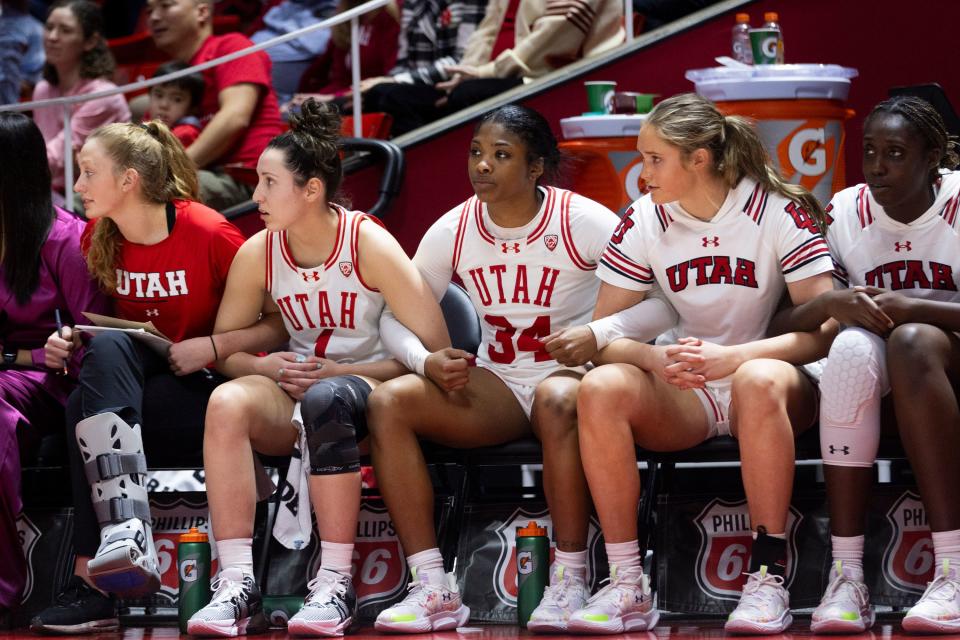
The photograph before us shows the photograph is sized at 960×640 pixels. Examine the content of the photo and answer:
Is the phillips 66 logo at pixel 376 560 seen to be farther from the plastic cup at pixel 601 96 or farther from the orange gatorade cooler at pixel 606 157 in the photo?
the plastic cup at pixel 601 96

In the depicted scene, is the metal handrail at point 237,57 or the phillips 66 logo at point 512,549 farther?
the metal handrail at point 237,57

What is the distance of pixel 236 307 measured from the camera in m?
4.04

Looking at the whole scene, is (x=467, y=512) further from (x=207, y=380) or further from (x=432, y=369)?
(x=207, y=380)

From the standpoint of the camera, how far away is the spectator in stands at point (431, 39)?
5852 millimetres

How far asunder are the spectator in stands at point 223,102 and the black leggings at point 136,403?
5.47ft

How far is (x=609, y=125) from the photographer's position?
470cm

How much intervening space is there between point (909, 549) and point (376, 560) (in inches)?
53.9

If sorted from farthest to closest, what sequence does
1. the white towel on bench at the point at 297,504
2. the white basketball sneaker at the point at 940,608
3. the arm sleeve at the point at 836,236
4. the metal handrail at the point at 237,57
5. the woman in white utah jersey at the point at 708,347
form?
1. the metal handrail at the point at 237,57
2. the arm sleeve at the point at 836,236
3. the white towel on bench at the point at 297,504
4. the woman in white utah jersey at the point at 708,347
5. the white basketball sneaker at the point at 940,608

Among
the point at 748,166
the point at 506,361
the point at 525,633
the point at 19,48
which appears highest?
the point at 19,48

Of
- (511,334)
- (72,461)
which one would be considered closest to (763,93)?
(511,334)

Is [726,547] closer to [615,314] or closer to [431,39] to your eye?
[615,314]

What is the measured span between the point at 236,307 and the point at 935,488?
188 cm

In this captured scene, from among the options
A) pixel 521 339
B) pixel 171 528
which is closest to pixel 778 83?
pixel 521 339

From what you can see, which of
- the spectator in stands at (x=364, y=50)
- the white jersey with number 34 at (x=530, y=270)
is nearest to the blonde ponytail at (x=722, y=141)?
the white jersey with number 34 at (x=530, y=270)
